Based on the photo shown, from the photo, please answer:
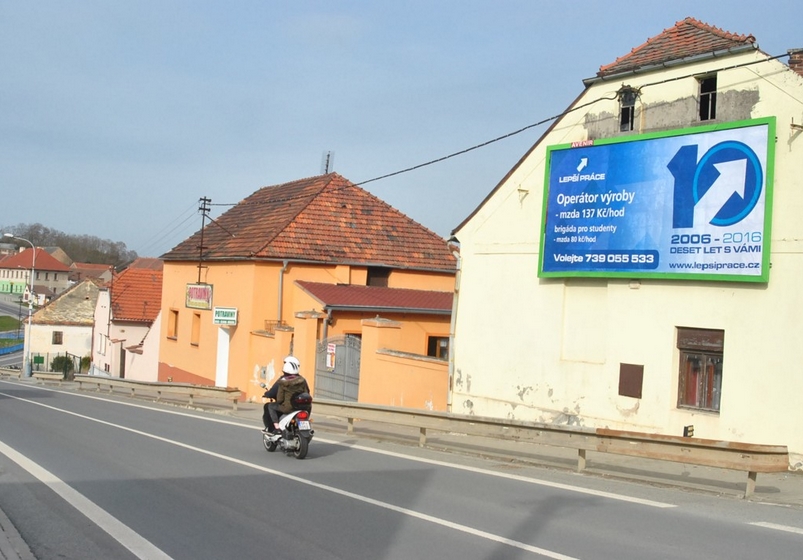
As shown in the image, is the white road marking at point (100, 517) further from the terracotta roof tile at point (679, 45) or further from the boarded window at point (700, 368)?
the terracotta roof tile at point (679, 45)

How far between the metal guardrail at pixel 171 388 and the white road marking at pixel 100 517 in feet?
35.9

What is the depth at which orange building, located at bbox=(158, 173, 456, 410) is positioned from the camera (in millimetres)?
21438

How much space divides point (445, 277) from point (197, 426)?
15.8 metres

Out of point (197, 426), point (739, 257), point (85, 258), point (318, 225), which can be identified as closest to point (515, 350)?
point (739, 257)

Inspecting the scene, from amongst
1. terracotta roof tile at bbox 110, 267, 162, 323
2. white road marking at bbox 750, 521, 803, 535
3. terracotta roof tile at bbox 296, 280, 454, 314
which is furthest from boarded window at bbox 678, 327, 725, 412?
terracotta roof tile at bbox 110, 267, 162, 323

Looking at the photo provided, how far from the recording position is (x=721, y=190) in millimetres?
13617

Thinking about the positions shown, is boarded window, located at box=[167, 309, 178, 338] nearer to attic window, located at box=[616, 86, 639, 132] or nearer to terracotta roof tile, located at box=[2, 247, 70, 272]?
attic window, located at box=[616, 86, 639, 132]

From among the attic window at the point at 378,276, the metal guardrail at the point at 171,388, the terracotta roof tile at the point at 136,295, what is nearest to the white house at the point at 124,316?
the terracotta roof tile at the point at 136,295

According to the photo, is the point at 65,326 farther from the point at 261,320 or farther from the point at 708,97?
the point at 708,97

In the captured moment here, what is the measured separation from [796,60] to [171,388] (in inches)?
806

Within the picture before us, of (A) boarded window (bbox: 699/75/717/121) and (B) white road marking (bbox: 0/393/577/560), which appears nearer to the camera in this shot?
(B) white road marking (bbox: 0/393/577/560)

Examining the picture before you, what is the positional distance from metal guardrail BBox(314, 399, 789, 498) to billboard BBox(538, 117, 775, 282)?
11.6ft

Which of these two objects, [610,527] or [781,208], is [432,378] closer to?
[781,208]

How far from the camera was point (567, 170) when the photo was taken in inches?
642
